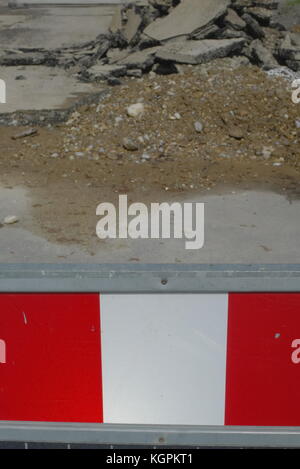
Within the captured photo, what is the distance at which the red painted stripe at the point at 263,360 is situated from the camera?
6.27ft

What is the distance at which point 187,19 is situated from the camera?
11875mm

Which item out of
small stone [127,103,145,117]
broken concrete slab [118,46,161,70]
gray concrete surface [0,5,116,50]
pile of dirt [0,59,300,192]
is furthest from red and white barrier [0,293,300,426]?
gray concrete surface [0,5,116,50]

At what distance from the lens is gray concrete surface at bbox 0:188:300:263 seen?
6.13 m

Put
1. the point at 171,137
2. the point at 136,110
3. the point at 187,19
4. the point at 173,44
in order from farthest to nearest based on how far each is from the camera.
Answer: the point at 187,19 → the point at 173,44 → the point at 136,110 → the point at 171,137

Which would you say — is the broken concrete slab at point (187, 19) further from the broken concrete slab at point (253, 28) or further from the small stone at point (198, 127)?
the small stone at point (198, 127)

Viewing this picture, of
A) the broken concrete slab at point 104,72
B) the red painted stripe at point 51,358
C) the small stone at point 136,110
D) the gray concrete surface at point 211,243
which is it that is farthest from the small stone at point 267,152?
the red painted stripe at point 51,358

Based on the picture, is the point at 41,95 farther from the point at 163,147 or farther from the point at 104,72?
the point at 163,147

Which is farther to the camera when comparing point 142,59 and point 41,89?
point 142,59

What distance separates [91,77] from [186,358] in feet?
33.7

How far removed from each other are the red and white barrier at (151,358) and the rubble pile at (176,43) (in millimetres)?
9303

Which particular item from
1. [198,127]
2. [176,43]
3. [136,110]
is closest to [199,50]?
[176,43]

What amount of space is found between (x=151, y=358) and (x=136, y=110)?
7.72 metres

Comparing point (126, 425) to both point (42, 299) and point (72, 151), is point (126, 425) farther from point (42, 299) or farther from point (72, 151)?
point (72, 151)

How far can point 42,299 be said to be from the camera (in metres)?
1.92
